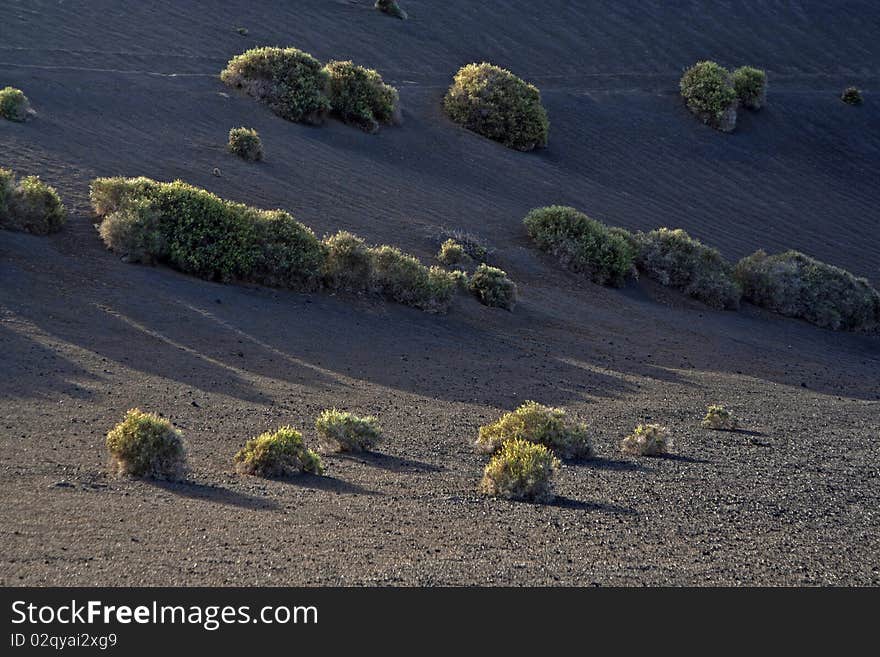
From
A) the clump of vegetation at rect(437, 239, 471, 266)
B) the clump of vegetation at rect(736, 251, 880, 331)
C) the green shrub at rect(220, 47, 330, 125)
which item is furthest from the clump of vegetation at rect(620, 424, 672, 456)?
the green shrub at rect(220, 47, 330, 125)

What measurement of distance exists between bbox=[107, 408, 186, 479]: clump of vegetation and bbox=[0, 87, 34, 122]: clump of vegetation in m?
13.1

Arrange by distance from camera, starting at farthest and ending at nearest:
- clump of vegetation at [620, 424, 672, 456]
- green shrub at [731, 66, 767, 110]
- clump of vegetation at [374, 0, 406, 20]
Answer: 1. clump of vegetation at [374, 0, 406, 20]
2. green shrub at [731, 66, 767, 110]
3. clump of vegetation at [620, 424, 672, 456]

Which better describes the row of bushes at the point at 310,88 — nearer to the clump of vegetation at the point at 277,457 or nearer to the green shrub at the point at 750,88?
the green shrub at the point at 750,88

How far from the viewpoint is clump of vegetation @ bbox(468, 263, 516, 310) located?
706 inches

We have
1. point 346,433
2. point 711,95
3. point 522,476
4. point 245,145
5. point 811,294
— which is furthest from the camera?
point 711,95

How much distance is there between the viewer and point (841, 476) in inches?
432

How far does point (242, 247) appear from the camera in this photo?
16.5 meters

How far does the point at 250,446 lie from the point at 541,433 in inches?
120

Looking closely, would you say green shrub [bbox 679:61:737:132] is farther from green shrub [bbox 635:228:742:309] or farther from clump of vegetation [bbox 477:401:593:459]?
clump of vegetation [bbox 477:401:593:459]

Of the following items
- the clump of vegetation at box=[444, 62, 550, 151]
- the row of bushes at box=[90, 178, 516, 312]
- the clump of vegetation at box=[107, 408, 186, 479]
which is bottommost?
the clump of vegetation at box=[107, 408, 186, 479]

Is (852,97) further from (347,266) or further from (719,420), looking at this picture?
(719,420)

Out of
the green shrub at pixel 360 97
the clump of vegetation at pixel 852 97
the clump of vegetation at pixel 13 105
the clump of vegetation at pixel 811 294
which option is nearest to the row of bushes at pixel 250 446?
the clump of vegetation at pixel 13 105

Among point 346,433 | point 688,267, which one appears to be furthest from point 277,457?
point 688,267

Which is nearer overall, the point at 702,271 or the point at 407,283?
the point at 407,283
